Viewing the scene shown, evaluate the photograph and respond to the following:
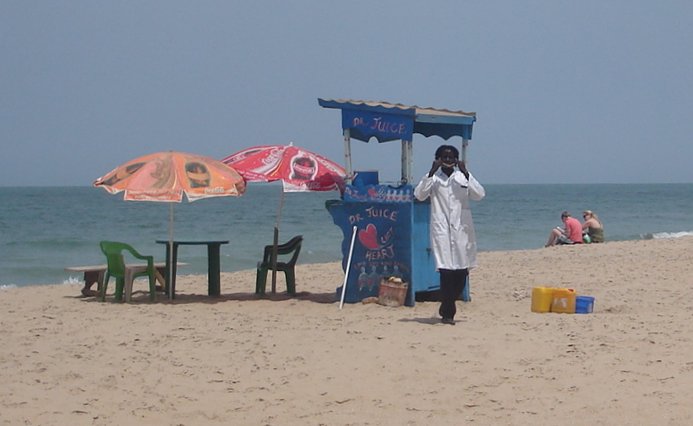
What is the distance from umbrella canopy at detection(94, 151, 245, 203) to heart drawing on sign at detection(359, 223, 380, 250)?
1330mm

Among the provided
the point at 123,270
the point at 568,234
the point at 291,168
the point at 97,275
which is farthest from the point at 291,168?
the point at 568,234

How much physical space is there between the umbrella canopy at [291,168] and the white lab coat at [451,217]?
178cm

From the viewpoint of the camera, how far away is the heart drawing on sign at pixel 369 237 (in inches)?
375

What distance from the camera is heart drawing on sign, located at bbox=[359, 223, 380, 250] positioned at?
31.2 ft

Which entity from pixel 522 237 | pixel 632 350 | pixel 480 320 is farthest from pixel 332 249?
pixel 632 350

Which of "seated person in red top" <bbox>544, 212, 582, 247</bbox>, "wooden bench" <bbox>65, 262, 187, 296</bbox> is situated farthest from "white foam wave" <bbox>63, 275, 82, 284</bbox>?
"seated person in red top" <bbox>544, 212, 582, 247</bbox>

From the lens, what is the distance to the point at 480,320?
8438mm

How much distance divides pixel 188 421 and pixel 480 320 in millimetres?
3637

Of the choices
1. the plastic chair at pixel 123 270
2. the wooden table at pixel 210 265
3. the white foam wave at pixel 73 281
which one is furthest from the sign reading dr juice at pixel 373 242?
the white foam wave at pixel 73 281

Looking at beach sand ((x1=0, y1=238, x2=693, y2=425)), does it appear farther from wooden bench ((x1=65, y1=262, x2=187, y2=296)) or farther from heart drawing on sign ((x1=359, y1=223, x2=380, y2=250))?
heart drawing on sign ((x1=359, y1=223, x2=380, y2=250))

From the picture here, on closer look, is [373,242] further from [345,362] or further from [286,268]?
[345,362]

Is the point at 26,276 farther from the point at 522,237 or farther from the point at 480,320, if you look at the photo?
the point at 522,237

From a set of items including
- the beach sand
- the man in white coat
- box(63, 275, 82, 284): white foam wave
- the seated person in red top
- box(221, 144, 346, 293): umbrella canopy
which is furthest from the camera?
the seated person in red top

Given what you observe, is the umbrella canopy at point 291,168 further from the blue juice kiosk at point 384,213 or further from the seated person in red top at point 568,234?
the seated person in red top at point 568,234
